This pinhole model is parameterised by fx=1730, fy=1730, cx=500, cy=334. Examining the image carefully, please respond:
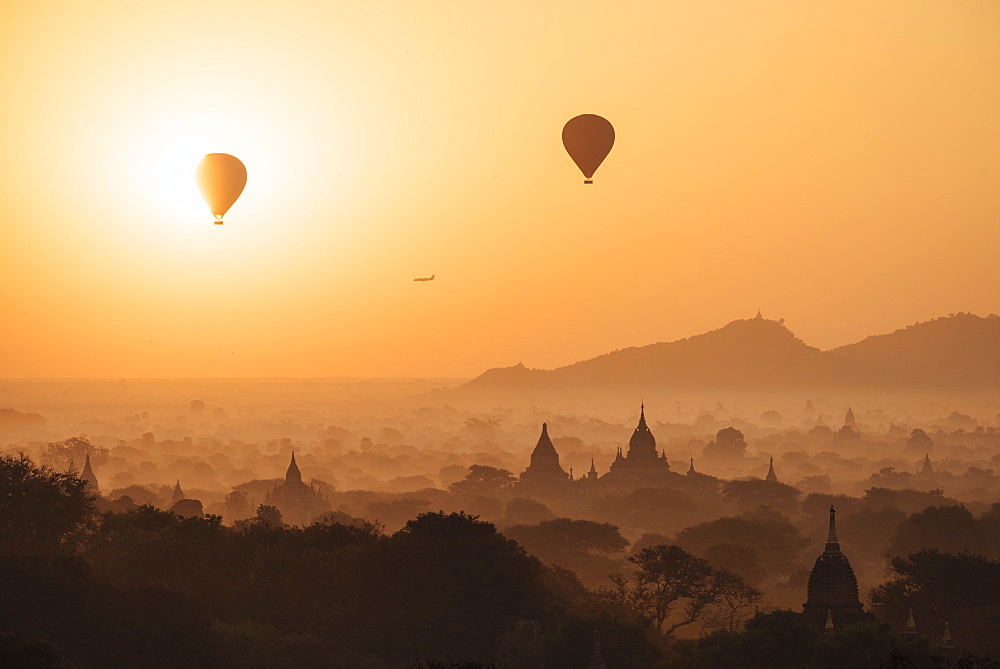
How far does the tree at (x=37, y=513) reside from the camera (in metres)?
54.0

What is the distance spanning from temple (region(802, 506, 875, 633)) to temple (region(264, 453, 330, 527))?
58079 millimetres

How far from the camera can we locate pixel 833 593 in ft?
156

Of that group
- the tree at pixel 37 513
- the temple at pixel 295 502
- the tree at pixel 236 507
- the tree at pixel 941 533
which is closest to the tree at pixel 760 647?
the tree at pixel 37 513

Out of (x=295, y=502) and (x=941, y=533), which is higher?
(x=295, y=502)

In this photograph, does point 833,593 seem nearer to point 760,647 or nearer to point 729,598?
point 760,647

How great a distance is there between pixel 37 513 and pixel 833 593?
81.6 feet

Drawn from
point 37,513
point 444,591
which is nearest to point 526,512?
point 37,513

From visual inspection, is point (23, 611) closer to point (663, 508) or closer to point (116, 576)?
point (116, 576)

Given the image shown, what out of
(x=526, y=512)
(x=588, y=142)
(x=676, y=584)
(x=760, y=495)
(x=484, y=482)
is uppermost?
(x=588, y=142)

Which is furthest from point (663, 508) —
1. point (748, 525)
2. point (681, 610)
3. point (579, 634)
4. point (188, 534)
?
point (579, 634)

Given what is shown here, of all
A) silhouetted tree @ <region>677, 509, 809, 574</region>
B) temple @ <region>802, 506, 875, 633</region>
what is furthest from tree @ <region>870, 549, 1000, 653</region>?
silhouetted tree @ <region>677, 509, 809, 574</region>

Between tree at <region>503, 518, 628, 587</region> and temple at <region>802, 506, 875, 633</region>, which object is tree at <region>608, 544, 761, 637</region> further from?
tree at <region>503, 518, 628, 587</region>

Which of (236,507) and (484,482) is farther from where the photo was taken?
(484,482)

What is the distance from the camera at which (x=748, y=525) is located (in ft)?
282
